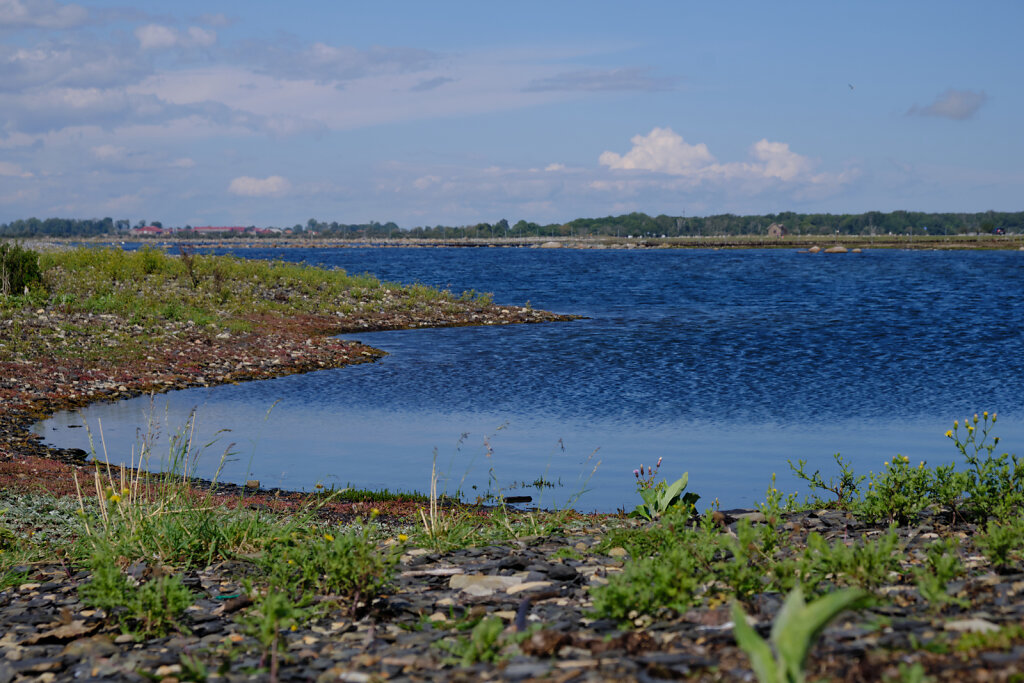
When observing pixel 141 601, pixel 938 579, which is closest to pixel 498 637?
pixel 141 601

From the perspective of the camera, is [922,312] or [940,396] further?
[922,312]

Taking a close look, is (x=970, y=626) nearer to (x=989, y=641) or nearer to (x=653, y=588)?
(x=989, y=641)

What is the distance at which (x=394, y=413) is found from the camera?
65.9 feet

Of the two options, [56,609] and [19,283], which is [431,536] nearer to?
[56,609]

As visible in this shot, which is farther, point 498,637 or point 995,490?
point 995,490

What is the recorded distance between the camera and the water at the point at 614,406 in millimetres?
14469

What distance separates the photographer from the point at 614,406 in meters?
20.9

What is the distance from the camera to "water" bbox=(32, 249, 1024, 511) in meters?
14.5

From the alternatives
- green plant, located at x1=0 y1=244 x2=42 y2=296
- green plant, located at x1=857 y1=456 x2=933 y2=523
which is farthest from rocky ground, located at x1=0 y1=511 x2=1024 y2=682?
green plant, located at x1=0 y1=244 x2=42 y2=296

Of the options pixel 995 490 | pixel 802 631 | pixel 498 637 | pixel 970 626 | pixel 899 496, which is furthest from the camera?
pixel 995 490

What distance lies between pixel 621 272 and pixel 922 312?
47.2 metres

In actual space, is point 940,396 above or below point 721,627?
below

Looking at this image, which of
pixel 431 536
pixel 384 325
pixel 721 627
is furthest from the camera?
pixel 384 325

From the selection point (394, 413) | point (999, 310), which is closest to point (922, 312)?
point (999, 310)
